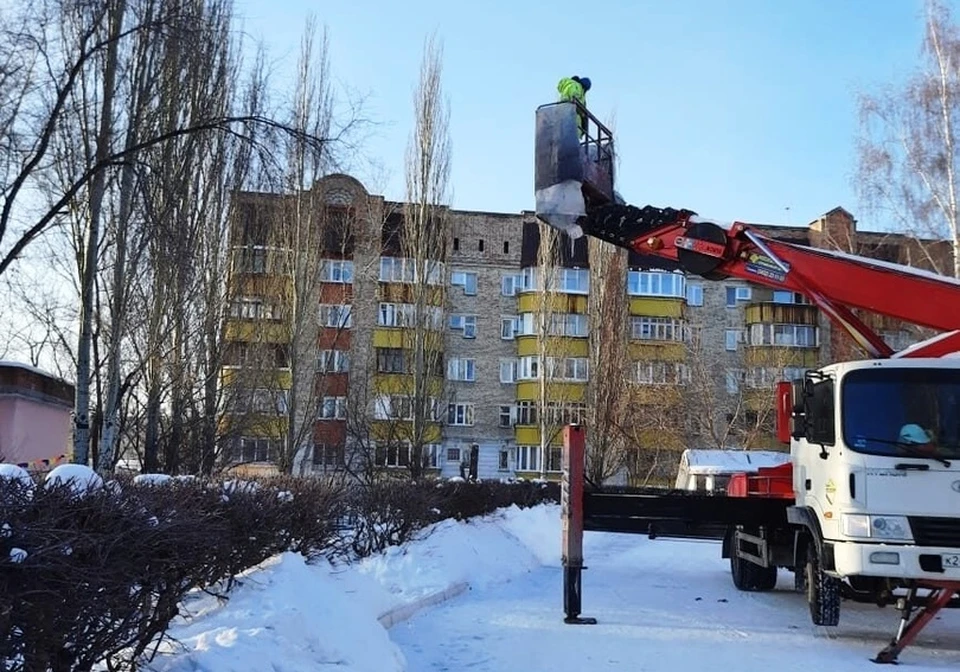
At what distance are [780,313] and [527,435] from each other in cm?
1535

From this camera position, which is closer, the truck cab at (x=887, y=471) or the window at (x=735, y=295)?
the truck cab at (x=887, y=471)

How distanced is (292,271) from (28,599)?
26508 mm

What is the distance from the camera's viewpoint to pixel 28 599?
401 cm

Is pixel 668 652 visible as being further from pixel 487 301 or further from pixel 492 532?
pixel 487 301

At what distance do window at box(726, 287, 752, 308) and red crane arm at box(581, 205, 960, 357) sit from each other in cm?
4315

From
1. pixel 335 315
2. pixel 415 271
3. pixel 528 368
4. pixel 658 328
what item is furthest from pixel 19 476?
pixel 658 328

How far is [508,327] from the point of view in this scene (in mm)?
51625

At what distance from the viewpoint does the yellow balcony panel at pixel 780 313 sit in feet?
165

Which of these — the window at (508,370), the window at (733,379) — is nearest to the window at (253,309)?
the window at (508,370)

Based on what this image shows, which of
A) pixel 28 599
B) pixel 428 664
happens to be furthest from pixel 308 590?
pixel 28 599

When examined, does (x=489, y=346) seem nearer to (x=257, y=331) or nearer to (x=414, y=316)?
(x=414, y=316)

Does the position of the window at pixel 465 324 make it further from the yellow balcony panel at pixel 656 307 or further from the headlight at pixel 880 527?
the headlight at pixel 880 527

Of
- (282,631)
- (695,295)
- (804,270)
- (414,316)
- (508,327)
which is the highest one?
(695,295)

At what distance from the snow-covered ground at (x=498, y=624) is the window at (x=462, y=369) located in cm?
3451
